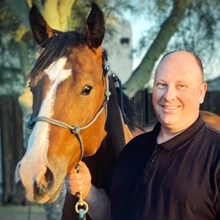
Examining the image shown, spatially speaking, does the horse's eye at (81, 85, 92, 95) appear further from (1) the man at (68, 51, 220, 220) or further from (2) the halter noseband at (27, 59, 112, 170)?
(1) the man at (68, 51, 220, 220)

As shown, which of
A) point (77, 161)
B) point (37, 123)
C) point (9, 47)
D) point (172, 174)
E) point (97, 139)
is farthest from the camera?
point (9, 47)

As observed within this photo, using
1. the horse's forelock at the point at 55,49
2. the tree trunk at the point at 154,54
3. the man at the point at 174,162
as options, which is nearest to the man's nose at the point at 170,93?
the man at the point at 174,162

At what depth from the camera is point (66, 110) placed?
2.16 m

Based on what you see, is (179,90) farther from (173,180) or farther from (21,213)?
(21,213)

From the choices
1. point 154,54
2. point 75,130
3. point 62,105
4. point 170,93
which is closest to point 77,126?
point 75,130

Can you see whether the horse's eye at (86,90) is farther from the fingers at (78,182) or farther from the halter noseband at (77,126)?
the fingers at (78,182)

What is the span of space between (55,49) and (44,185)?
70 cm

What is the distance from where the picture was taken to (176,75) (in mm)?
1951

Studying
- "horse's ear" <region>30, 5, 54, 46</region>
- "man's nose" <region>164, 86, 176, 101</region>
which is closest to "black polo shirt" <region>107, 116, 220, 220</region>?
"man's nose" <region>164, 86, 176, 101</region>

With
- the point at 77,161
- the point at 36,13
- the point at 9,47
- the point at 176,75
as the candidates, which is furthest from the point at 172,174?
the point at 9,47

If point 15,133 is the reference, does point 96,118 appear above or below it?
above

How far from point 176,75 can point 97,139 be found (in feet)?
2.29

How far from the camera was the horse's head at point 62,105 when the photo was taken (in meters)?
1.98

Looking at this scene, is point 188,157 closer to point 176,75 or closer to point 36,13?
point 176,75
